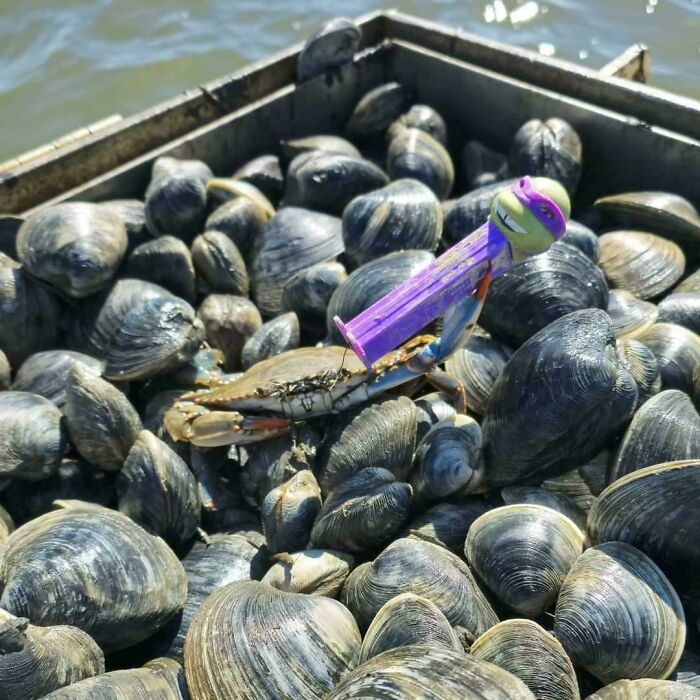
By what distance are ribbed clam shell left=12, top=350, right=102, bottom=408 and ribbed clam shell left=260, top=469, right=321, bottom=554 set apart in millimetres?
1327

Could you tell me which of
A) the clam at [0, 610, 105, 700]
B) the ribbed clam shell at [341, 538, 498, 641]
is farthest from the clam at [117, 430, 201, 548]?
the ribbed clam shell at [341, 538, 498, 641]

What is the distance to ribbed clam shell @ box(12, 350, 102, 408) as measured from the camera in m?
Answer: 3.97

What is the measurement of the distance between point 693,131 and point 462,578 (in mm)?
Result: 3321

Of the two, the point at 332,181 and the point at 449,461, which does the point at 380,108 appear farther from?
the point at 449,461

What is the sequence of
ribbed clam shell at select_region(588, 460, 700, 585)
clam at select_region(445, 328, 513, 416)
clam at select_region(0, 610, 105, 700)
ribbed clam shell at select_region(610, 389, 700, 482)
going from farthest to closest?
clam at select_region(445, 328, 513, 416)
ribbed clam shell at select_region(610, 389, 700, 482)
ribbed clam shell at select_region(588, 460, 700, 585)
clam at select_region(0, 610, 105, 700)

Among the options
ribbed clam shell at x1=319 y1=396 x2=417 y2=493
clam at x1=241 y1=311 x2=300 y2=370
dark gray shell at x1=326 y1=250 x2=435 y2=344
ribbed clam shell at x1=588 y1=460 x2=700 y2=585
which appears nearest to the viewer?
ribbed clam shell at x1=588 y1=460 x2=700 y2=585

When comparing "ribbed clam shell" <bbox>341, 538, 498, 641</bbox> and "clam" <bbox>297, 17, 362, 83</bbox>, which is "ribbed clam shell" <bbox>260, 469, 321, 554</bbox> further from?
"clam" <bbox>297, 17, 362, 83</bbox>

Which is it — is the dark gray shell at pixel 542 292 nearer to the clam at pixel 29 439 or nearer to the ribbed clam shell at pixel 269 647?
the ribbed clam shell at pixel 269 647

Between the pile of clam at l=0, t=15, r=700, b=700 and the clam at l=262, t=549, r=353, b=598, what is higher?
the pile of clam at l=0, t=15, r=700, b=700

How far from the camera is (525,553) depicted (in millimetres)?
2754

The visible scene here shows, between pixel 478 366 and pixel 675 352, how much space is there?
89 centimetres

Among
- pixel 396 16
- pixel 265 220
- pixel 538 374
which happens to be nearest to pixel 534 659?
pixel 538 374

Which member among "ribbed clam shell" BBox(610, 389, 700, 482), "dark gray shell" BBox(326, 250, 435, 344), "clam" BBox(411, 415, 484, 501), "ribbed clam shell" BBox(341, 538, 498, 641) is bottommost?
"ribbed clam shell" BBox(341, 538, 498, 641)

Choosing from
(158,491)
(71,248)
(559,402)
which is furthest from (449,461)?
(71,248)
